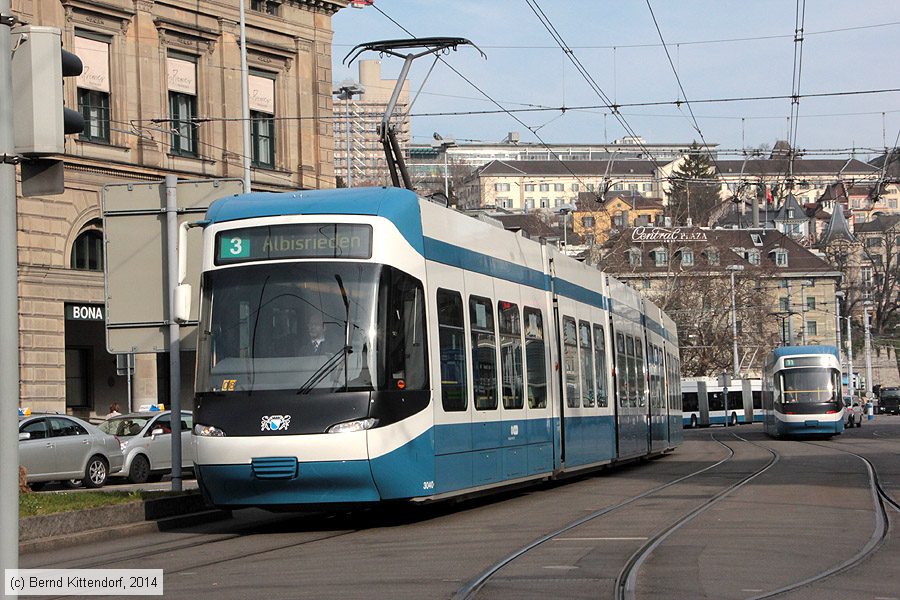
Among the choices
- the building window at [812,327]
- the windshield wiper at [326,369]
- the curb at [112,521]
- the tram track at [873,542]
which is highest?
the building window at [812,327]

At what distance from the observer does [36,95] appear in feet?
20.1

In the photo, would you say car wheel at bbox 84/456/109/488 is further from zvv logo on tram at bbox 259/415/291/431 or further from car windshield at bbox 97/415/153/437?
zvv logo on tram at bbox 259/415/291/431

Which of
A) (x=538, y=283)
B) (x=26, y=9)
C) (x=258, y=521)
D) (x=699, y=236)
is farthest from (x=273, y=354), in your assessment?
(x=699, y=236)

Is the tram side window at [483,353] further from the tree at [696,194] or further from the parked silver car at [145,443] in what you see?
the tree at [696,194]

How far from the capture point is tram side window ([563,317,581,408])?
66.6 feet

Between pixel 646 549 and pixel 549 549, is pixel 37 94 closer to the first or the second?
pixel 549 549

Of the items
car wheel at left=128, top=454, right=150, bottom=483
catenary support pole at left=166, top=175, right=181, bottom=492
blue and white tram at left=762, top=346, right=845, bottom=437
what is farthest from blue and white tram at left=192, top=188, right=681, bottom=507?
blue and white tram at left=762, top=346, right=845, bottom=437

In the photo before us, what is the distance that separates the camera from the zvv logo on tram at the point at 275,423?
43.1 ft

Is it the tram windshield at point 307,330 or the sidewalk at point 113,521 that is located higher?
the tram windshield at point 307,330

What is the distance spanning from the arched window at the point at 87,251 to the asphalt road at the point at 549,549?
20.3m

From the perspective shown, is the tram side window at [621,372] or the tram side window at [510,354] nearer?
the tram side window at [510,354]

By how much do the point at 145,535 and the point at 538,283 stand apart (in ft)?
21.8

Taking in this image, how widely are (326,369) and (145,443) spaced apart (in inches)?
620

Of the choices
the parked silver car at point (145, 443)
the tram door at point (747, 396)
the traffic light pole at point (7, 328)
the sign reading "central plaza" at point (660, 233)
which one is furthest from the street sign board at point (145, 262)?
the sign reading "central plaza" at point (660, 233)
